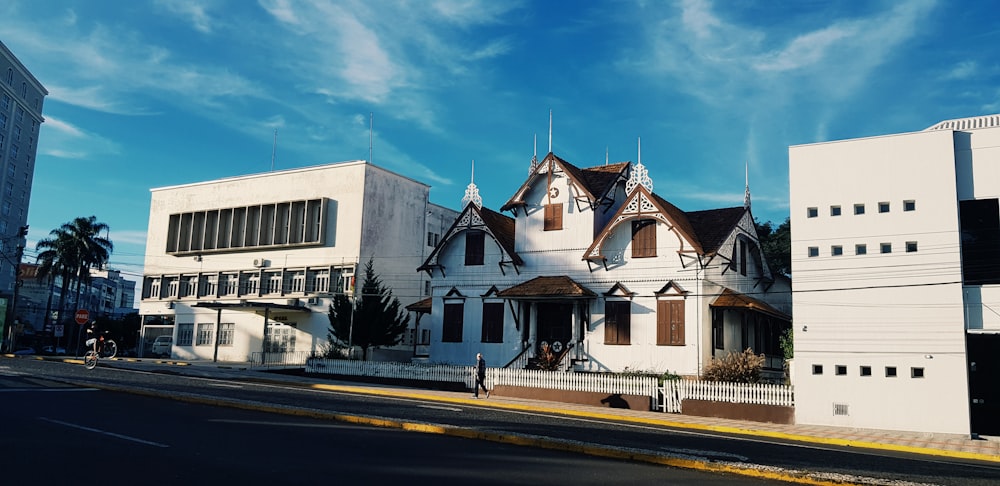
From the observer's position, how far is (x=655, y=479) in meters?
10.5

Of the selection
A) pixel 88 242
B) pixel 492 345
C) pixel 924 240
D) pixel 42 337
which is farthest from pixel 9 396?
pixel 42 337

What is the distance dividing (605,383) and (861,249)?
32.2 feet

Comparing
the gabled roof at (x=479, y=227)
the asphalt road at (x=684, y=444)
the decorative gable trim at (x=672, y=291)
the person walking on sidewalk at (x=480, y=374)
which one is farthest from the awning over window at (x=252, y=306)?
the decorative gable trim at (x=672, y=291)

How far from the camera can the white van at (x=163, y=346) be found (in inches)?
2137

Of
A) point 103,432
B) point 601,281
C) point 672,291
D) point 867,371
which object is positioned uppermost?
point 601,281

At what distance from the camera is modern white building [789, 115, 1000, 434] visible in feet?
72.2

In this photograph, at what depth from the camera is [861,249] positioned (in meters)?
23.8

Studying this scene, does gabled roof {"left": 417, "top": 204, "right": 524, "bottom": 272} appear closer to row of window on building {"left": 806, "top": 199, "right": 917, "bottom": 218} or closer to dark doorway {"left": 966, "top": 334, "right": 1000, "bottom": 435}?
row of window on building {"left": 806, "top": 199, "right": 917, "bottom": 218}

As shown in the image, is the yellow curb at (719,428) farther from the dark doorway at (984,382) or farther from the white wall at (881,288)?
the dark doorway at (984,382)

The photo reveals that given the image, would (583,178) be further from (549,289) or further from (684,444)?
(684,444)

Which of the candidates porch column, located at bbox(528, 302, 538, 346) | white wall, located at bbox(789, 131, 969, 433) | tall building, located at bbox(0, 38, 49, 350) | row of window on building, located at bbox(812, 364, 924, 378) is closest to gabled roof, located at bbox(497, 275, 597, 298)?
porch column, located at bbox(528, 302, 538, 346)

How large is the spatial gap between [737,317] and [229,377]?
76.2 ft

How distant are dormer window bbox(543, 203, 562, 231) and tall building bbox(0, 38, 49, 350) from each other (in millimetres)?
79698

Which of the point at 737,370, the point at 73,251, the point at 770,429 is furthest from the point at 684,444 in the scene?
the point at 73,251
